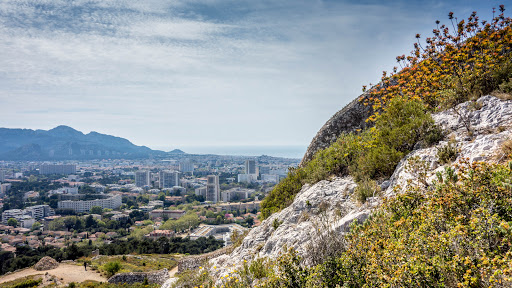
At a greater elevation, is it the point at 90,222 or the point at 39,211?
the point at 90,222

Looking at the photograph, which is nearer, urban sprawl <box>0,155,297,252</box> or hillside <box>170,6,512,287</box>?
hillside <box>170,6,512,287</box>

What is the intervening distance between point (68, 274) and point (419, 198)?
27176 mm

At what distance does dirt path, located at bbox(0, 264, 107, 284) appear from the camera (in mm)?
20800

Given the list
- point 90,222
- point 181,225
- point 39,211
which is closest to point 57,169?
point 39,211

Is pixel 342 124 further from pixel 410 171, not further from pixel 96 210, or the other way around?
pixel 96 210

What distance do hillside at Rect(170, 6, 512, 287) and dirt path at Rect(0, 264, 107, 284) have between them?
19617 millimetres

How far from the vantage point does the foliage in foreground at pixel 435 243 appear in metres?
2.25

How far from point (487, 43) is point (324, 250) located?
20.4ft

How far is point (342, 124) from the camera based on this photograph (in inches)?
450

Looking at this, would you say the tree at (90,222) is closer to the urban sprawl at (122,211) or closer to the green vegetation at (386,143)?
→ the urban sprawl at (122,211)

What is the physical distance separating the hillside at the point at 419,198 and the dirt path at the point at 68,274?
19617 millimetres

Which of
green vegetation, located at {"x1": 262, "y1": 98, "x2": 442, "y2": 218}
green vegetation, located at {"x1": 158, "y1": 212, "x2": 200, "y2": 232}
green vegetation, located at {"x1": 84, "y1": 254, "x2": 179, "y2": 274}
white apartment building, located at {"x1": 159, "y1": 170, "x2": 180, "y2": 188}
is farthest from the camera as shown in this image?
white apartment building, located at {"x1": 159, "y1": 170, "x2": 180, "y2": 188}

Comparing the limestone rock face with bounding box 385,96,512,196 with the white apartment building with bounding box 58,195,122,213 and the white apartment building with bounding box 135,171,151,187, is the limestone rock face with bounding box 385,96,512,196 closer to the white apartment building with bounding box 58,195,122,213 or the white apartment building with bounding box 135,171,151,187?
the white apartment building with bounding box 58,195,122,213

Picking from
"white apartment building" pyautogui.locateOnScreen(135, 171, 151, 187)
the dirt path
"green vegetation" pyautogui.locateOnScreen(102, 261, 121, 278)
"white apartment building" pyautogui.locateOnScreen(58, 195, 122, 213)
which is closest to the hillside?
the dirt path
